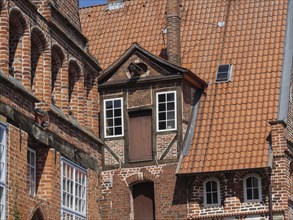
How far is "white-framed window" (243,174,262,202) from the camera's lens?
1261 inches

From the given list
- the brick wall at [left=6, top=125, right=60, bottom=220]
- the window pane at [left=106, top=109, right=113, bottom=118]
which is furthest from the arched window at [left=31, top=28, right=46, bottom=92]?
the window pane at [left=106, top=109, right=113, bottom=118]

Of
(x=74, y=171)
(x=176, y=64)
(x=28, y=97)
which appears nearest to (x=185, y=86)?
(x=176, y=64)

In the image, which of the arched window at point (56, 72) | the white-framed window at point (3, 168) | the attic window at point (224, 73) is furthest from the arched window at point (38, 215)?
the attic window at point (224, 73)

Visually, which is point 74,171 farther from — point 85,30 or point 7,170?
point 85,30

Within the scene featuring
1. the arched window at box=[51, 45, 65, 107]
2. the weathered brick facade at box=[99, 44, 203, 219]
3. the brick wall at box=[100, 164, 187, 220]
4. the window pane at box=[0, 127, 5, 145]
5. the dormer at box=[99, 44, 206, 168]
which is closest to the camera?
the window pane at box=[0, 127, 5, 145]

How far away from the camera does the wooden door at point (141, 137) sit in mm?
33719

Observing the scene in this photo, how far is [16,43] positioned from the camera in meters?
26.7

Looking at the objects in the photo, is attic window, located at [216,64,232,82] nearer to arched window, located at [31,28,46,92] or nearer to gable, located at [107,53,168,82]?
gable, located at [107,53,168,82]

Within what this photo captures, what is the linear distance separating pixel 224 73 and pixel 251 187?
482 cm

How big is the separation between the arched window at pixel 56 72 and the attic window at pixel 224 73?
750 cm

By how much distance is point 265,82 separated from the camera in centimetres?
3406

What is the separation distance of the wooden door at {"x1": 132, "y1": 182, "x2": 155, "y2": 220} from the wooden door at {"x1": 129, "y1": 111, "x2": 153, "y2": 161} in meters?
0.98

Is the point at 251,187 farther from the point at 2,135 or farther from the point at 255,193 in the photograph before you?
the point at 2,135

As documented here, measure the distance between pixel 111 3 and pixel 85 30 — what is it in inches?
72.6
